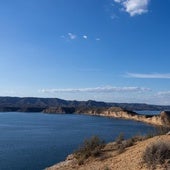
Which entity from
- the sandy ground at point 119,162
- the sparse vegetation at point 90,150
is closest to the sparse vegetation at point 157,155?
the sandy ground at point 119,162

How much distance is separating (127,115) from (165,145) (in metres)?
151

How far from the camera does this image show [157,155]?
1956 centimetres

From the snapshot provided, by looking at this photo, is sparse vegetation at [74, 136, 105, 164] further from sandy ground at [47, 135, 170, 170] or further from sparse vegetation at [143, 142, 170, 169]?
sparse vegetation at [143, 142, 170, 169]

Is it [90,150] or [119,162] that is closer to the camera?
[119,162]

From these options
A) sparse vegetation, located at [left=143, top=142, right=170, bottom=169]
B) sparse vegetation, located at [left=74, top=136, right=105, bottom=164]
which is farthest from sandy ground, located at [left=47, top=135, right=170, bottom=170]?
sparse vegetation, located at [left=74, top=136, right=105, bottom=164]

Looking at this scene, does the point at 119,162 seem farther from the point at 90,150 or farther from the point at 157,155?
the point at 90,150

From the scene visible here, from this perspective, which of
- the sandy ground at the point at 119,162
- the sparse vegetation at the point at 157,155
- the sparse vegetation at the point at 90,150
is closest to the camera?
the sparse vegetation at the point at 157,155

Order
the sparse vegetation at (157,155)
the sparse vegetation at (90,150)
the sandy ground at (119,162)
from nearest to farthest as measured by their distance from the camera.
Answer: the sparse vegetation at (157,155)
the sandy ground at (119,162)
the sparse vegetation at (90,150)

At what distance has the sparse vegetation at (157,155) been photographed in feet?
63.6

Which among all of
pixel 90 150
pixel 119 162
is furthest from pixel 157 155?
pixel 90 150

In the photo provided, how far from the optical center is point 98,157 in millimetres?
28797

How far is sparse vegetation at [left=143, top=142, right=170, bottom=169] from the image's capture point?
19391mm

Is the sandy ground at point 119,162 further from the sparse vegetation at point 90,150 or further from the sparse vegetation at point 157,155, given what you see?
the sparse vegetation at point 90,150

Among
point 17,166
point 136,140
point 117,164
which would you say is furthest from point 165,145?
point 17,166
